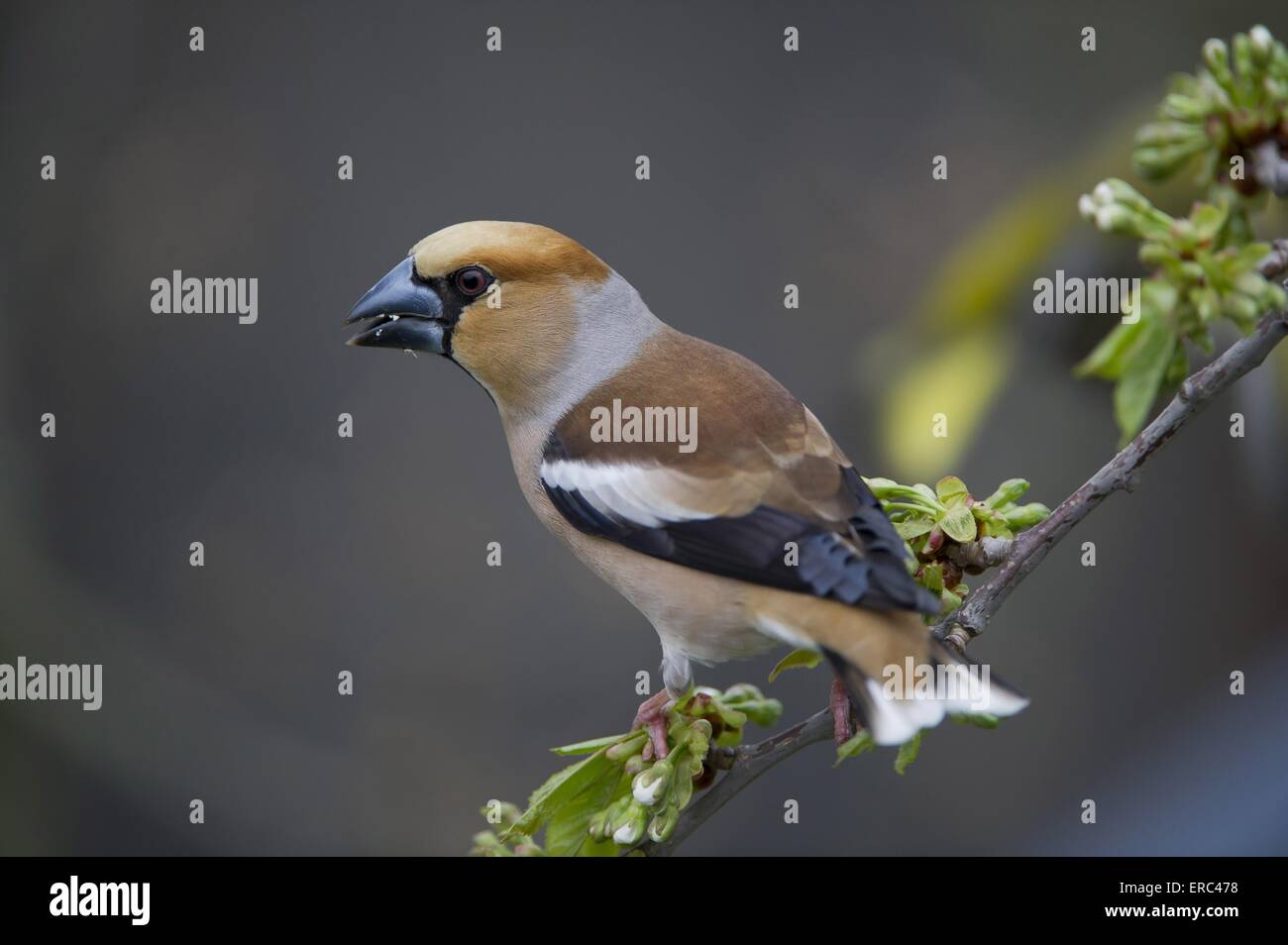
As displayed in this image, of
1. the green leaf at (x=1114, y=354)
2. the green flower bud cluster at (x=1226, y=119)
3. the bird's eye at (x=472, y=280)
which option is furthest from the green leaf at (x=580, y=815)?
the green flower bud cluster at (x=1226, y=119)

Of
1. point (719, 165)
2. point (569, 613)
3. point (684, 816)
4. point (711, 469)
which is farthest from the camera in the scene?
point (719, 165)

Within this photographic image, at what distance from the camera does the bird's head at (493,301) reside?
288 centimetres

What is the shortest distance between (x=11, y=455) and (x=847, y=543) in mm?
3950

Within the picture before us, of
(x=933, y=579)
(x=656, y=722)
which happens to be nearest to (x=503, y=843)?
(x=656, y=722)

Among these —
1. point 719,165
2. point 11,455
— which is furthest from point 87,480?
point 719,165

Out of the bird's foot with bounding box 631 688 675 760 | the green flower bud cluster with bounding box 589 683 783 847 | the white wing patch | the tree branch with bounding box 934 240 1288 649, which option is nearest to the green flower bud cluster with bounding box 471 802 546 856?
the green flower bud cluster with bounding box 589 683 783 847

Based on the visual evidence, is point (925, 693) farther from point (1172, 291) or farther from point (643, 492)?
point (1172, 291)

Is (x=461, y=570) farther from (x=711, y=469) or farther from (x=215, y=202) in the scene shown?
(x=711, y=469)

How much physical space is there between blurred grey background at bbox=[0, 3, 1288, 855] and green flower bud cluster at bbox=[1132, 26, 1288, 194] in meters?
3.08

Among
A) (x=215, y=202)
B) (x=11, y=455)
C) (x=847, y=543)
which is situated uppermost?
(x=215, y=202)

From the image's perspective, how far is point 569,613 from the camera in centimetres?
531

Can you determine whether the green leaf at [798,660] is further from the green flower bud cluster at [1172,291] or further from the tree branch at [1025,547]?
the green flower bud cluster at [1172,291]

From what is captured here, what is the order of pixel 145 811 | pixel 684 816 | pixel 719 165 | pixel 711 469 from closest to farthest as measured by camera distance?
pixel 684 816
pixel 711 469
pixel 145 811
pixel 719 165

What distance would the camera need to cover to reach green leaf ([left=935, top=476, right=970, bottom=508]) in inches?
92.0
